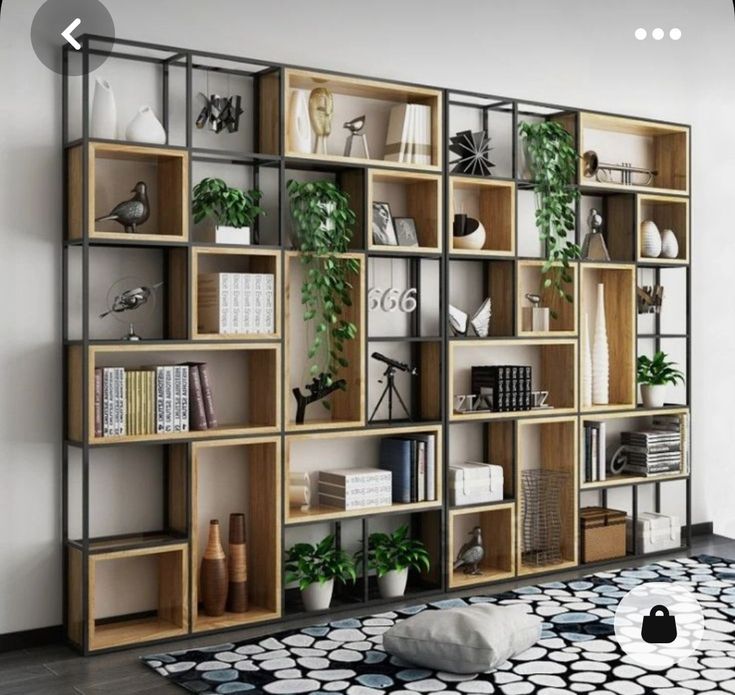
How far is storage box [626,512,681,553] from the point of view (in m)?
6.05

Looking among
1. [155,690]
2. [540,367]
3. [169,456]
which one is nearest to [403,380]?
[540,367]

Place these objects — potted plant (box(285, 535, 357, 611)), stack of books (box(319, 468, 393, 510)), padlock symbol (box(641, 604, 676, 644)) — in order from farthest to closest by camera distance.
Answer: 1. stack of books (box(319, 468, 393, 510))
2. potted plant (box(285, 535, 357, 611))
3. padlock symbol (box(641, 604, 676, 644))

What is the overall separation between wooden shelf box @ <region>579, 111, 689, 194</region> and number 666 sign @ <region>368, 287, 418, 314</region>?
1308 millimetres

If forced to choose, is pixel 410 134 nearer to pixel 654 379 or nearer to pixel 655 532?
pixel 654 379

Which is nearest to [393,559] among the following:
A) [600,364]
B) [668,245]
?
[600,364]

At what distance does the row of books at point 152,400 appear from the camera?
4320mm

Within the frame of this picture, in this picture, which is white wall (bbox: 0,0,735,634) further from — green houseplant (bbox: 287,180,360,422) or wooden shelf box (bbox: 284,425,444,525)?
wooden shelf box (bbox: 284,425,444,525)

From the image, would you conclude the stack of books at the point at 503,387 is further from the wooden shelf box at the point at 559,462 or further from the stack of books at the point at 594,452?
the stack of books at the point at 594,452

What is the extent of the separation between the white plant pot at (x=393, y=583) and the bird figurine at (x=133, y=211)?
1936 mm

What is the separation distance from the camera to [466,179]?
17.5ft

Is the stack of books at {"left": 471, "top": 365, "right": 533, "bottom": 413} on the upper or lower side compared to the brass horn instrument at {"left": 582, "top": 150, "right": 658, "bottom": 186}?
lower

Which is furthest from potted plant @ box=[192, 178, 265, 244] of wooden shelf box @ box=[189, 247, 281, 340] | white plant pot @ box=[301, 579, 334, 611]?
white plant pot @ box=[301, 579, 334, 611]

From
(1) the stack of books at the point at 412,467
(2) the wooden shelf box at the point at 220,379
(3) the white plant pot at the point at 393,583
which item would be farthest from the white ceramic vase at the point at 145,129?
(3) the white plant pot at the point at 393,583

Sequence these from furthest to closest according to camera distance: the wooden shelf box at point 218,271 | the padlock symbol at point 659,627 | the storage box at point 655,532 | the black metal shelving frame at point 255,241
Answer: the storage box at point 655,532 < the wooden shelf box at point 218,271 < the padlock symbol at point 659,627 < the black metal shelving frame at point 255,241
